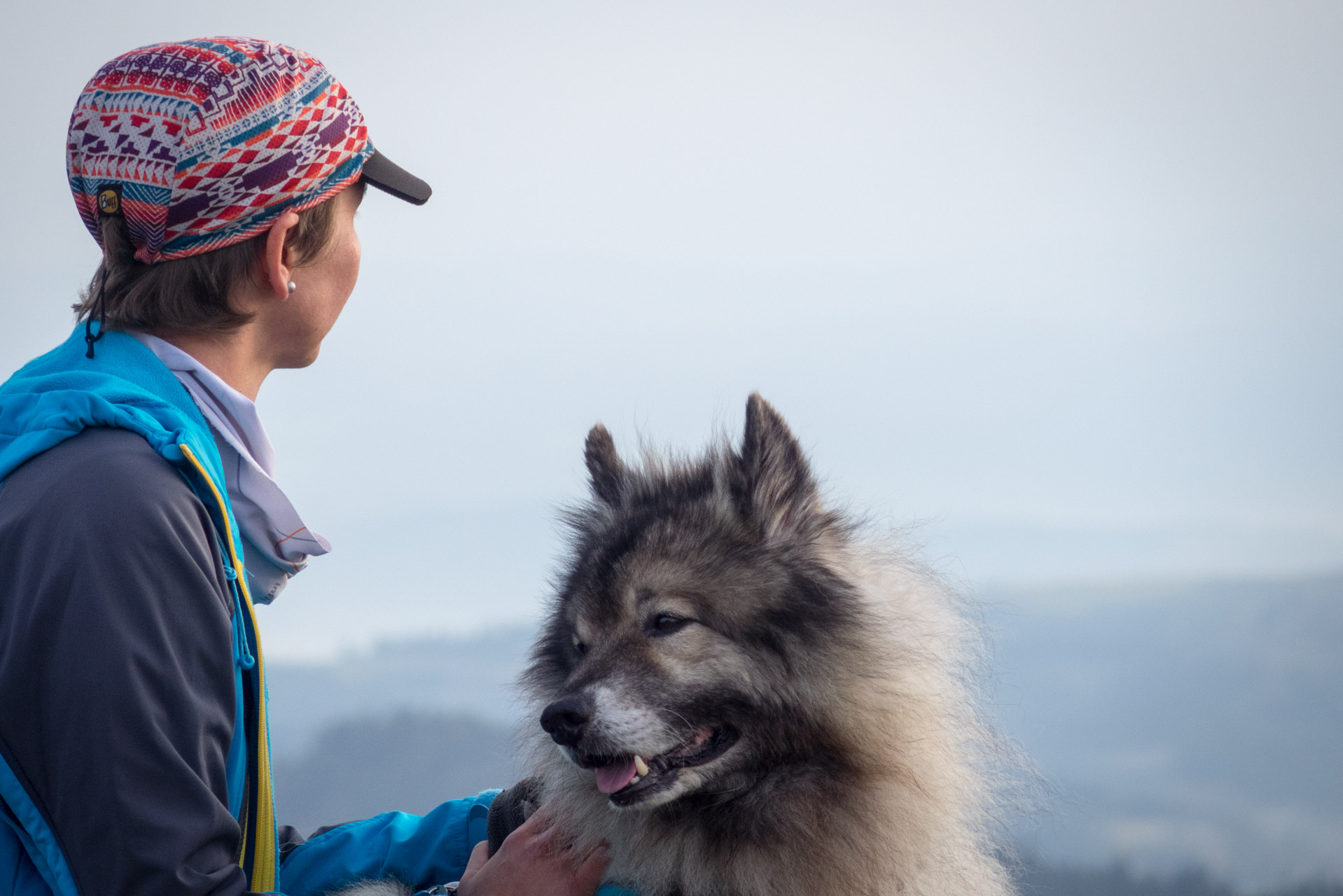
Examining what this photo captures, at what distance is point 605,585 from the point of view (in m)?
2.79

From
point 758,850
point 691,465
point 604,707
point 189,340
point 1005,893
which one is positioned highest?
point 189,340

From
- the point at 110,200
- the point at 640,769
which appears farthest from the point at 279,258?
the point at 640,769

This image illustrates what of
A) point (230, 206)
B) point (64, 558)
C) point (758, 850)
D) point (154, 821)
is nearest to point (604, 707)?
point (758, 850)

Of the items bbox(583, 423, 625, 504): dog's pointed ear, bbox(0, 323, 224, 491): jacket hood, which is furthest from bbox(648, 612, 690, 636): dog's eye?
bbox(0, 323, 224, 491): jacket hood

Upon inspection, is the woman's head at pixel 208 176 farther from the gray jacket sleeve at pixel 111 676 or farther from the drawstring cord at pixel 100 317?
the gray jacket sleeve at pixel 111 676

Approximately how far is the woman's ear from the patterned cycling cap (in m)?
0.02

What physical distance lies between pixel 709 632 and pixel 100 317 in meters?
1.58

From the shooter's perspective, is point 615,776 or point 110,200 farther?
A: point 615,776

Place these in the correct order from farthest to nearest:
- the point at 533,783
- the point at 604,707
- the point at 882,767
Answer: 1. the point at 533,783
2. the point at 882,767
3. the point at 604,707

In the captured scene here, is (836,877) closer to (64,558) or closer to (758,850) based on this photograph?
(758,850)

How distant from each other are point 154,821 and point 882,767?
1.69m

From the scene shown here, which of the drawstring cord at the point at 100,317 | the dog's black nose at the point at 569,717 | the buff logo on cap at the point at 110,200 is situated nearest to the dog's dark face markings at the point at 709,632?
the dog's black nose at the point at 569,717

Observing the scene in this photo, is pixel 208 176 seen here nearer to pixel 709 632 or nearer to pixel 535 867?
pixel 709 632

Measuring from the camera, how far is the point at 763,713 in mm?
2600
